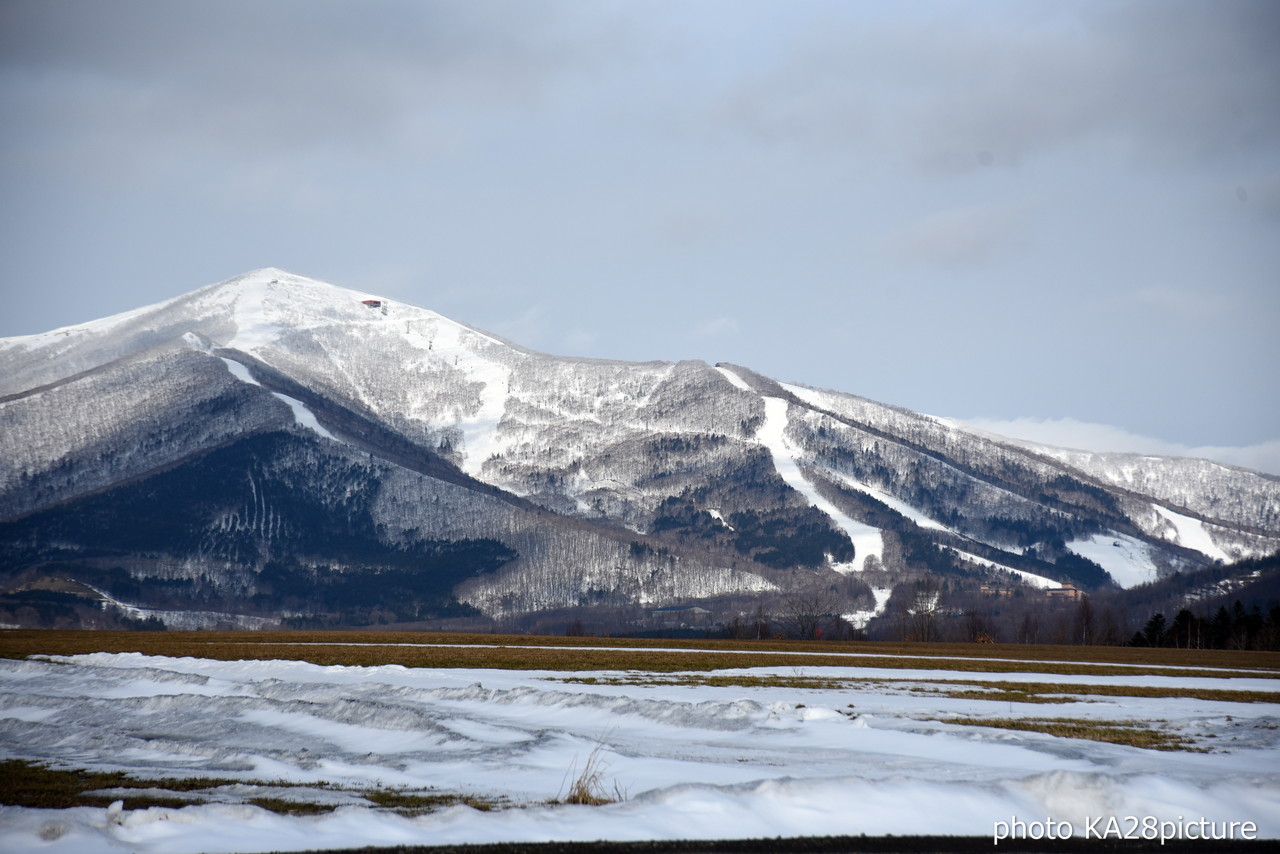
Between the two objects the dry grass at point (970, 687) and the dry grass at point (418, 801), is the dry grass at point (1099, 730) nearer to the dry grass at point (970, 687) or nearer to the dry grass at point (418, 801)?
the dry grass at point (970, 687)

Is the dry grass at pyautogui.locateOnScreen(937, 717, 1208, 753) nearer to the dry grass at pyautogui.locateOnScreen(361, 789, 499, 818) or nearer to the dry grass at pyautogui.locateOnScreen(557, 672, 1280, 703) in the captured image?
the dry grass at pyautogui.locateOnScreen(557, 672, 1280, 703)

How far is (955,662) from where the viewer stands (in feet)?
215

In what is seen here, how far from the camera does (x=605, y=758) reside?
2253 centimetres

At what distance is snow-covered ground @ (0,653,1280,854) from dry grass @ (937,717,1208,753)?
0.95 m

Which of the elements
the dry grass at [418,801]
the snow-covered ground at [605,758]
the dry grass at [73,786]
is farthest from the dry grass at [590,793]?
the dry grass at [73,786]

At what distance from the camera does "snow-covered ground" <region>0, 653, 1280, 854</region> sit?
1535 cm

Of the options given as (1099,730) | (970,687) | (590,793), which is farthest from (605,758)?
(970,687)

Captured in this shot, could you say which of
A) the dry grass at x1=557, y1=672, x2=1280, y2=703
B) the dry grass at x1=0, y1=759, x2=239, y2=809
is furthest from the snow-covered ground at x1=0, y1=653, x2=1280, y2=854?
the dry grass at x1=557, y1=672, x2=1280, y2=703

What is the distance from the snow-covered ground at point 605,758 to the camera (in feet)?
50.4

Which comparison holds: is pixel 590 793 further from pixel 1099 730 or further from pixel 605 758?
pixel 1099 730

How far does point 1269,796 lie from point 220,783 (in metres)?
18.7

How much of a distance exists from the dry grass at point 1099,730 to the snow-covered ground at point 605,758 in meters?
0.95

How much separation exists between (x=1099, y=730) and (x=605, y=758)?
15.2 meters

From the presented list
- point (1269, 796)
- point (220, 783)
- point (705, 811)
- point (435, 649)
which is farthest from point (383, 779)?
point (435, 649)
